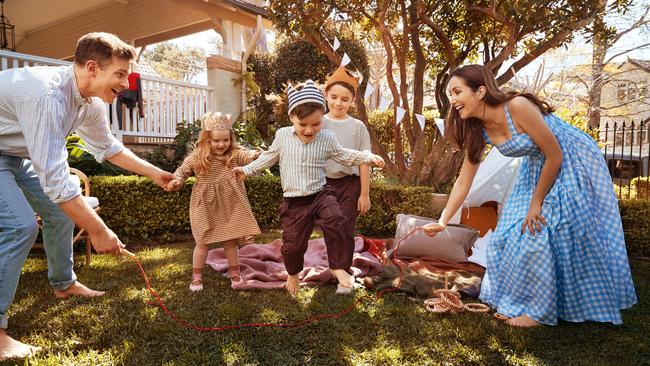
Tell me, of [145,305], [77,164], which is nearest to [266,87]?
[77,164]

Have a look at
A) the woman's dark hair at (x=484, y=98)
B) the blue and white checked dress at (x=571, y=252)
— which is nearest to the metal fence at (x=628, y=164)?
the blue and white checked dress at (x=571, y=252)

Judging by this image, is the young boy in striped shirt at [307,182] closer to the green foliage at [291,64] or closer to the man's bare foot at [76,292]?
the man's bare foot at [76,292]

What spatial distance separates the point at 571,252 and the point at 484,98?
112 cm

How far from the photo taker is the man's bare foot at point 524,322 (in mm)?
2727

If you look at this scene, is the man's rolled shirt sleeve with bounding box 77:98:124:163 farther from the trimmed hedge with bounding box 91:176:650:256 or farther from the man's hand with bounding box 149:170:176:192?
the trimmed hedge with bounding box 91:176:650:256

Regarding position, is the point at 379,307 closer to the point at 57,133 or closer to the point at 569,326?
the point at 569,326

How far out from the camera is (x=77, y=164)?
5.75 metres

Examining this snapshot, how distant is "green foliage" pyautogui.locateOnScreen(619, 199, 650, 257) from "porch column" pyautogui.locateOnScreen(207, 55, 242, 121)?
7419 millimetres

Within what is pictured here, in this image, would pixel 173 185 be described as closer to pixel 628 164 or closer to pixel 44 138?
pixel 44 138

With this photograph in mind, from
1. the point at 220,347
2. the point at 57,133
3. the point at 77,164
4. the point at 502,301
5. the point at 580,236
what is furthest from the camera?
the point at 77,164

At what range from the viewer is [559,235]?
2.77 m

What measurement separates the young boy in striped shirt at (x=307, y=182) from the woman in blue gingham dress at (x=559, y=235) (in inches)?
36.1

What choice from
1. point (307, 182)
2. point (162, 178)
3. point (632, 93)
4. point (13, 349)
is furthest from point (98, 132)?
point (632, 93)

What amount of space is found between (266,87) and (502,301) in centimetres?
1057
